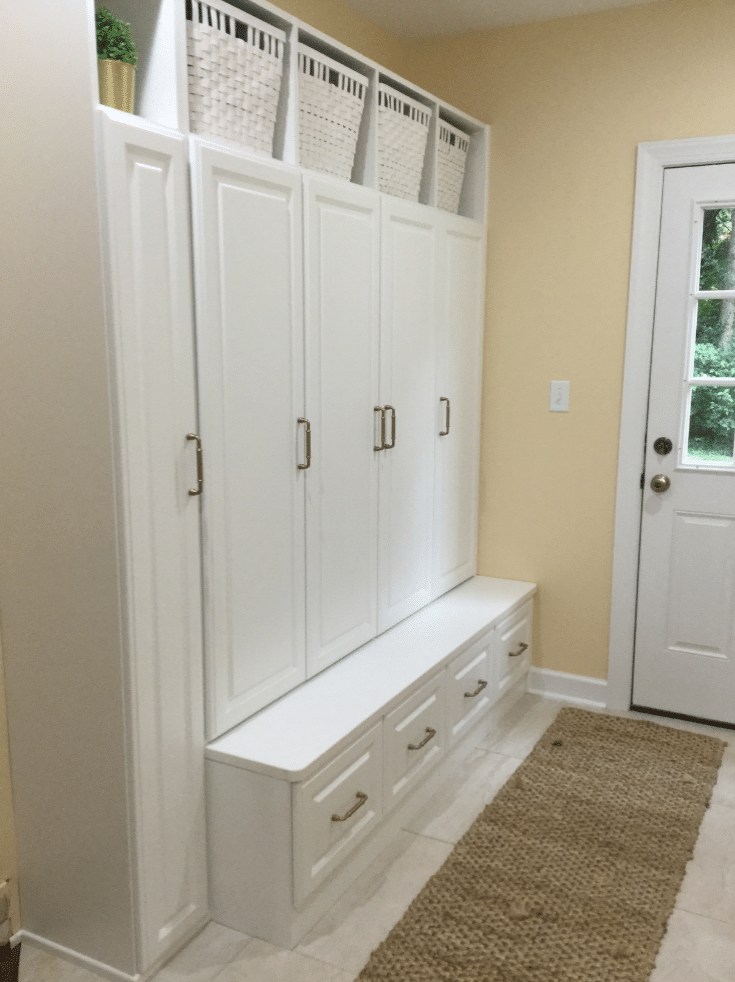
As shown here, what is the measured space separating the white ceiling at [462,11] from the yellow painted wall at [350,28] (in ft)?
0.10

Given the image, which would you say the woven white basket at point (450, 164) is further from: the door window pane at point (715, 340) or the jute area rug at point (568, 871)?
the jute area rug at point (568, 871)

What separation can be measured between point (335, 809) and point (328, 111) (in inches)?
71.8

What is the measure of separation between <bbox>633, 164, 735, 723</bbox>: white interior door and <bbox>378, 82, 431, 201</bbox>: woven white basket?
0.90 m

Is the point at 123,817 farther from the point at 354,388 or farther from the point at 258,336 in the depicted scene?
the point at 354,388

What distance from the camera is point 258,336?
2.10 meters

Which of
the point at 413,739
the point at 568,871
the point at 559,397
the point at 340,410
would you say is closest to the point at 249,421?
the point at 340,410

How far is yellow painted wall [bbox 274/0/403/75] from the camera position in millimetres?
2768

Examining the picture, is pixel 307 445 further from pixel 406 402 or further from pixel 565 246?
pixel 565 246

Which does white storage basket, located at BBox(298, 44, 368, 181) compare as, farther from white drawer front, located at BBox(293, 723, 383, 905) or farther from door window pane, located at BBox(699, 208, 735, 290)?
white drawer front, located at BBox(293, 723, 383, 905)

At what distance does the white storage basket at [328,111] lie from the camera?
7.39 ft

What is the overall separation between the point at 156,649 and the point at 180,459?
0.41 meters

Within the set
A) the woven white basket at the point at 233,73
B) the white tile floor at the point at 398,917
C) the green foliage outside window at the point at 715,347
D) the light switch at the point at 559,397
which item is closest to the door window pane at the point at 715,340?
the green foliage outside window at the point at 715,347

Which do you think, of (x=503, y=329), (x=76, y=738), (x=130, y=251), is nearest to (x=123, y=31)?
(x=130, y=251)

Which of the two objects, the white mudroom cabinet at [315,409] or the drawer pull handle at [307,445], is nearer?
the white mudroom cabinet at [315,409]
